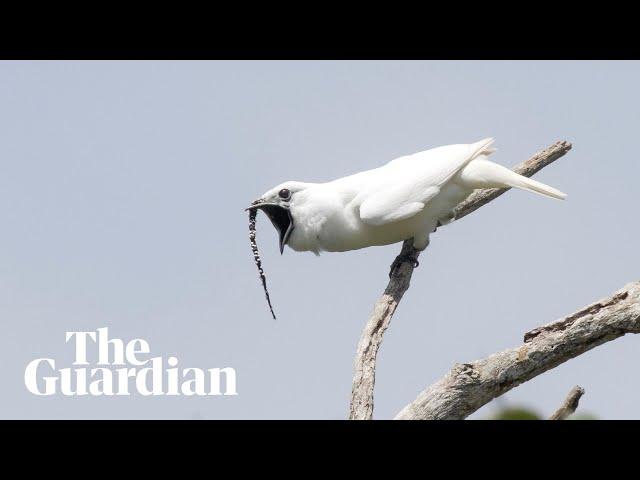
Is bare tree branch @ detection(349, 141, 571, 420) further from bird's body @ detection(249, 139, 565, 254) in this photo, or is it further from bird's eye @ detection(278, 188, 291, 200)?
bird's eye @ detection(278, 188, 291, 200)

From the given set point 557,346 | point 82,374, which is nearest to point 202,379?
point 82,374

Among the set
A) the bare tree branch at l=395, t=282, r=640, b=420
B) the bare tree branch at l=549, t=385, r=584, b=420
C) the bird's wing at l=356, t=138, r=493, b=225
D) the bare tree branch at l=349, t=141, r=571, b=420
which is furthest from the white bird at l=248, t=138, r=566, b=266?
the bare tree branch at l=549, t=385, r=584, b=420

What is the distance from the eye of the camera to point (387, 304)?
5.88m

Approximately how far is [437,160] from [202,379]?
2.31 meters

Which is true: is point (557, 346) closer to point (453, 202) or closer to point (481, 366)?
point (481, 366)

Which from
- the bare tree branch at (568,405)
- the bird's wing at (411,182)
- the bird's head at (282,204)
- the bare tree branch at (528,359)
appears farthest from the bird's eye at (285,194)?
the bare tree branch at (568,405)

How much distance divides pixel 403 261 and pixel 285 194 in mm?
972

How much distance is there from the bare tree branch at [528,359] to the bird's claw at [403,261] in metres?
1.52

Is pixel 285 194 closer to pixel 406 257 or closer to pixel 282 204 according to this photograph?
pixel 282 204

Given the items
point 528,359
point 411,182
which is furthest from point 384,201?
point 528,359

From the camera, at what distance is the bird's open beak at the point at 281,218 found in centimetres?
652

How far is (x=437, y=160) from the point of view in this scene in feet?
21.8

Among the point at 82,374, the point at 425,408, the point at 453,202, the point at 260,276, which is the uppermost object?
the point at 453,202

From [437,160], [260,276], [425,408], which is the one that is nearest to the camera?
[425,408]
